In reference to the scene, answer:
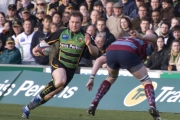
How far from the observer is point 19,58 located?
16891 mm

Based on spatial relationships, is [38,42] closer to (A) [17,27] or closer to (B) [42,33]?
(B) [42,33]

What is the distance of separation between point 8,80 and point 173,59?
4.33 metres

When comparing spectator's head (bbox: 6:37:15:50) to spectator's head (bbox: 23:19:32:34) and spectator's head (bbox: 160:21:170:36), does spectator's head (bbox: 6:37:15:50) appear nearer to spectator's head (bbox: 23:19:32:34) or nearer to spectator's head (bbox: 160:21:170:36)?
spectator's head (bbox: 23:19:32:34)

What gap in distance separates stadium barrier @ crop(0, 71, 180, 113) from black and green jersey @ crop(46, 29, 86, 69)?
3222mm

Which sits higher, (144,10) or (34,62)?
(144,10)

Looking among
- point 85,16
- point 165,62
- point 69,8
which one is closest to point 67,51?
point 165,62

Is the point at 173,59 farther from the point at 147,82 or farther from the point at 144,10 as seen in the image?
the point at 147,82

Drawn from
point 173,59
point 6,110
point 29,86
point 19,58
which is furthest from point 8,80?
point 173,59

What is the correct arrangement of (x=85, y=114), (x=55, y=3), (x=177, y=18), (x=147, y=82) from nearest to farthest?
(x=147, y=82)
(x=85, y=114)
(x=177, y=18)
(x=55, y=3)

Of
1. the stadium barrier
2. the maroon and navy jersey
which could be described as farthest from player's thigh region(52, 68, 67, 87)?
the stadium barrier

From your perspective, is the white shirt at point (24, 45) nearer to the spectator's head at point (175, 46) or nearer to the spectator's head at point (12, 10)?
the spectator's head at point (12, 10)

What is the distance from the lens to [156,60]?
15516 mm

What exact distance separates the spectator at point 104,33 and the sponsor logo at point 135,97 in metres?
2.35

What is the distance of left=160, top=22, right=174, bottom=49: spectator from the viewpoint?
51.5ft
